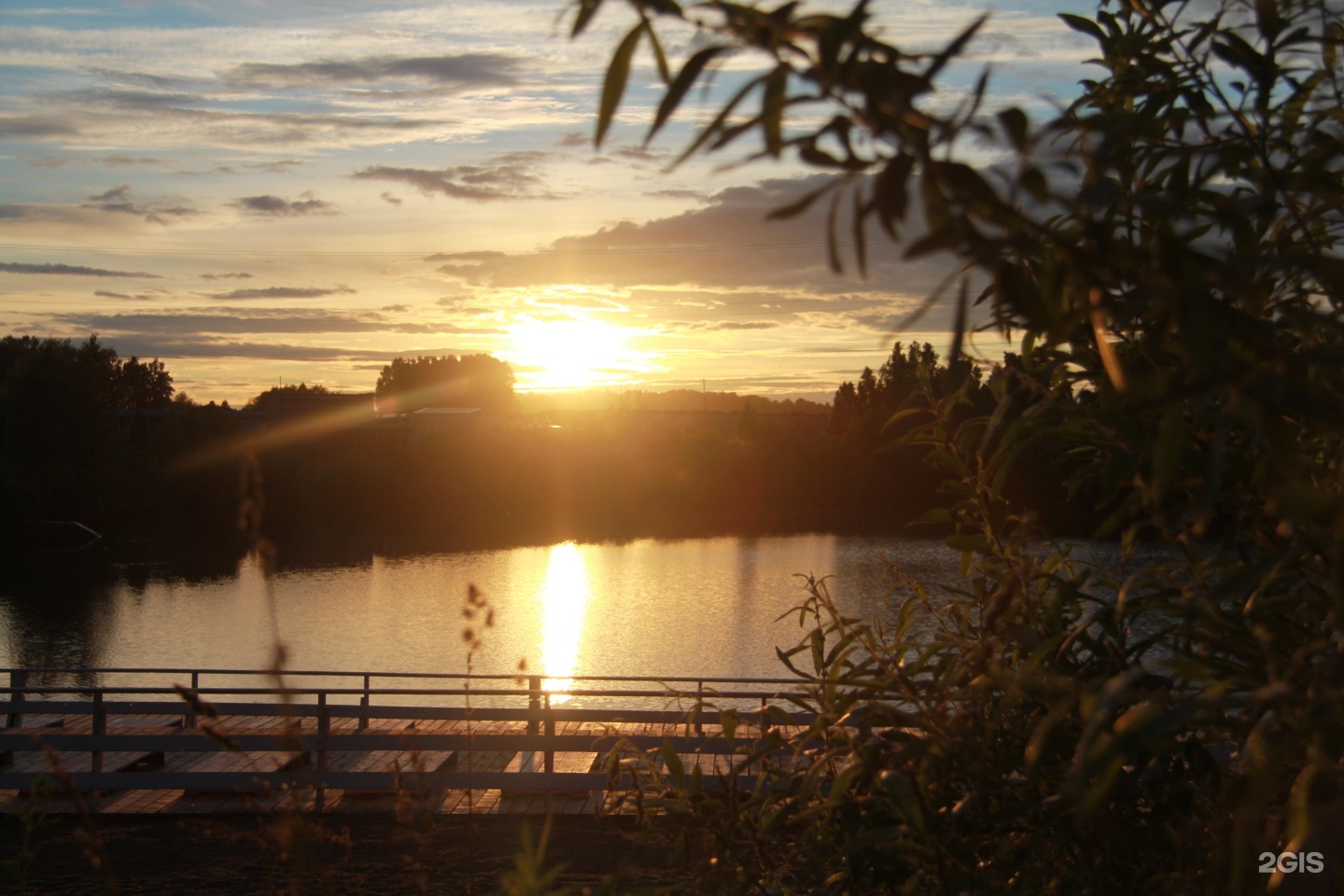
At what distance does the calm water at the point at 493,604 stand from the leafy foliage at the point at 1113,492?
15.6 m

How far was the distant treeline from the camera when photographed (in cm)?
4297

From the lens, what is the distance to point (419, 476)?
46844 millimetres

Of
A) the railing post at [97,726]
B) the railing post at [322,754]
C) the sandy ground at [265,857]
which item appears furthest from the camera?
the railing post at [97,726]

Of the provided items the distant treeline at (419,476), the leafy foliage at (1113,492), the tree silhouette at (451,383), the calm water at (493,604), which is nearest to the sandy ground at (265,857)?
the leafy foliage at (1113,492)

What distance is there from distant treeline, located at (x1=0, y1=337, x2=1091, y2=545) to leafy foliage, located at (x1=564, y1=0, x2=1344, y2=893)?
3784cm

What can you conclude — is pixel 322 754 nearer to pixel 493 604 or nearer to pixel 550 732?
pixel 550 732

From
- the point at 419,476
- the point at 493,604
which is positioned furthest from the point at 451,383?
the point at 493,604

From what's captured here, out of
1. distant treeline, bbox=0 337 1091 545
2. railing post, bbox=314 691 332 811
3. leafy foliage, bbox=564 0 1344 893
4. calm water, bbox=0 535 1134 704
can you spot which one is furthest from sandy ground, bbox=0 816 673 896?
distant treeline, bbox=0 337 1091 545

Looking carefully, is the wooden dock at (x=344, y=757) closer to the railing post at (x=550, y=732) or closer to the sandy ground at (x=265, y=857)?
the railing post at (x=550, y=732)

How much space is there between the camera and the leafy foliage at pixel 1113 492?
30.7 inches

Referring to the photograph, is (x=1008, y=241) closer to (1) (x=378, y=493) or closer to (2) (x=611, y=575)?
(2) (x=611, y=575)

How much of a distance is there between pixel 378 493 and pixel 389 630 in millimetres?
23455

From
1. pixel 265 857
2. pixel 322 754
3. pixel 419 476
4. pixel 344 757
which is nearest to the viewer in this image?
pixel 265 857

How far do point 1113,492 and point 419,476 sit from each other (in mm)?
47100
